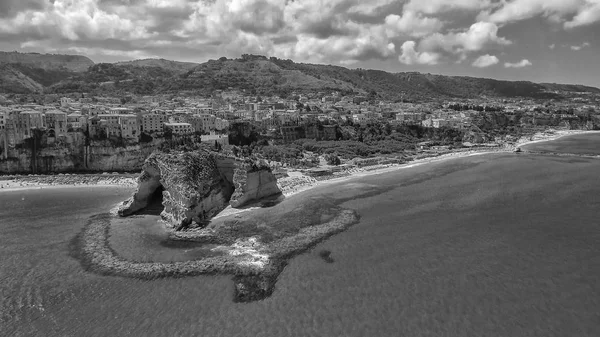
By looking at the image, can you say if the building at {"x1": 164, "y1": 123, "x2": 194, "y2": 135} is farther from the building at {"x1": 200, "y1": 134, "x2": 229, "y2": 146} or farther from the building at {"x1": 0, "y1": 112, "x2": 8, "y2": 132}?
the building at {"x1": 0, "y1": 112, "x2": 8, "y2": 132}

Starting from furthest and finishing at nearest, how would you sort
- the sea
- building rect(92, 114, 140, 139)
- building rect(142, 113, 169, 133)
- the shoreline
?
building rect(142, 113, 169, 133)
building rect(92, 114, 140, 139)
the shoreline
the sea

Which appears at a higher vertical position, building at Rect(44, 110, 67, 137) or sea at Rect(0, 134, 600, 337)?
building at Rect(44, 110, 67, 137)

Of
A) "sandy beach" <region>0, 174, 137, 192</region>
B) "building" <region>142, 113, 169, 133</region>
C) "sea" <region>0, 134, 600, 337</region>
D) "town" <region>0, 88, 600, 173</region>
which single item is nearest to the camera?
"sea" <region>0, 134, 600, 337</region>

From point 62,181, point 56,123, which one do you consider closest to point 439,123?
point 56,123

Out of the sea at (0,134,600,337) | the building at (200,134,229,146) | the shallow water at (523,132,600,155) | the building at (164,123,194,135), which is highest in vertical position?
the building at (164,123,194,135)

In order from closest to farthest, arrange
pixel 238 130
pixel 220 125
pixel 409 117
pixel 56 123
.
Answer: pixel 56 123, pixel 220 125, pixel 238 130, pixel 409 117

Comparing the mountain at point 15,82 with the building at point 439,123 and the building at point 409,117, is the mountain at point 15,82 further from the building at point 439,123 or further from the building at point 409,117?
the building at point 439,123

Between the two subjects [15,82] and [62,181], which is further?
[15,82]

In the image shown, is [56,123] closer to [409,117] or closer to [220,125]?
[220,125]

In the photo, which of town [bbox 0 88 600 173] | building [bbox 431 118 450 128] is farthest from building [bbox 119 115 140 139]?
building [bbox 431 118 450 128]
